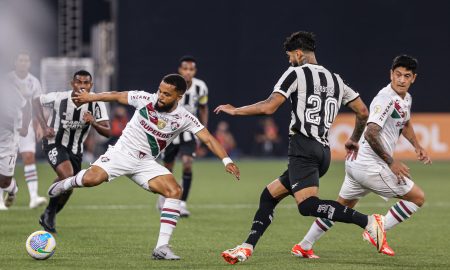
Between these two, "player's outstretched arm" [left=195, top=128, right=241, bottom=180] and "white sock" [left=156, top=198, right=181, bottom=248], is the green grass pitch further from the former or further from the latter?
"player's outstretched arm" [left=195, top=128, right=241, bottom=180]

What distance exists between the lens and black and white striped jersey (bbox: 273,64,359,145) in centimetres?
890

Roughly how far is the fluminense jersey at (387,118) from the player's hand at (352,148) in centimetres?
7

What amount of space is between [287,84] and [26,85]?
672cm

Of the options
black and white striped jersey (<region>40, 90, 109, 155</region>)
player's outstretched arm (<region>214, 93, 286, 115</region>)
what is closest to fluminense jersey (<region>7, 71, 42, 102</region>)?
black and white striped jersey (<region>40, 90, 109, 155</region>)

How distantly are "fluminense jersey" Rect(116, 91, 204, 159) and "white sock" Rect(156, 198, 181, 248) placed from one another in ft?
2.16

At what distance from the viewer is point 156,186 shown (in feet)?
31.9

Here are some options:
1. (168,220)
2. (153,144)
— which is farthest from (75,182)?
(168,220)

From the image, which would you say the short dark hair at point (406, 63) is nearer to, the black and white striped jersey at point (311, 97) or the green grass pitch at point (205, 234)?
the black and white striped jersey at point (311, 97)

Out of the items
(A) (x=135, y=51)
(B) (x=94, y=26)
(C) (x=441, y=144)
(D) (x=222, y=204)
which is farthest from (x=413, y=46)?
(D) (x=222, y=204)

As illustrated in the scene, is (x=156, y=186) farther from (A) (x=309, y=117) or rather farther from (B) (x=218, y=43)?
(B) (x=218, y=43)

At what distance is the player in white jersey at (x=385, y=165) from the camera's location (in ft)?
31.0

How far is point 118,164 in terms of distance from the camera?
32.0 feet

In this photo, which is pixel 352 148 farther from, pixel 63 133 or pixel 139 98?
pixel 63 133

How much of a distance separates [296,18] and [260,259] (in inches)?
944
